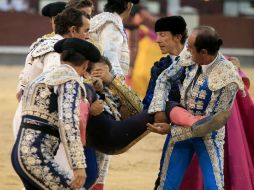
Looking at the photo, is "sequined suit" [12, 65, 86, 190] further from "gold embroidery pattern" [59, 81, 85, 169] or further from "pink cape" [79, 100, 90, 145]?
"pink cape" [79, 100, 90, 145]

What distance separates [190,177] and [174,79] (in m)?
0.67

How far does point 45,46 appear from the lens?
471 cm

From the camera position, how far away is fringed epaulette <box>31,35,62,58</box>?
4.67 m

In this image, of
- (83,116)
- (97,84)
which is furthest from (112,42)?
(83,116)

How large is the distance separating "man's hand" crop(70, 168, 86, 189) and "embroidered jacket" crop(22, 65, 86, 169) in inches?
0.9

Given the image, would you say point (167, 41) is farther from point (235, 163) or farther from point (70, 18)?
point (235, 163)

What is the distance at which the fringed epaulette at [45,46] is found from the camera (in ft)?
15.3

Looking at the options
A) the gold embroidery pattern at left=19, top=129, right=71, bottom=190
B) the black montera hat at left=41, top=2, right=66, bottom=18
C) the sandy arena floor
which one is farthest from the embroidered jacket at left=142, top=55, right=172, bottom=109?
the sandy arena floor

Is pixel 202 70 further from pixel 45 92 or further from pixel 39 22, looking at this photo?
pixel 39 22

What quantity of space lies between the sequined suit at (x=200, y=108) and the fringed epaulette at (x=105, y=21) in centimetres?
84

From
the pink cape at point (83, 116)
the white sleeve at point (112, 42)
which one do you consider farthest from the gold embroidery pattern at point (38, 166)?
the white sleeve at point (112, 42)

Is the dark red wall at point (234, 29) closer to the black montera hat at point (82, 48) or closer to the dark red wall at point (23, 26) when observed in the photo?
the dark red wall at point (23, 26)

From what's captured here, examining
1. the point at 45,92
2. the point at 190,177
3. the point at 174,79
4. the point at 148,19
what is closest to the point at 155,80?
the point at 174,79

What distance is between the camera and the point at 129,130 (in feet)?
15.1
